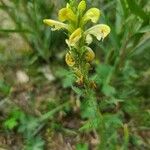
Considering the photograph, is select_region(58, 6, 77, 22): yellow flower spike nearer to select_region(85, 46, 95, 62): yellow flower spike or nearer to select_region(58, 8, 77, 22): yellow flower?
select_region(58, 8, 77, 22): yellow flower

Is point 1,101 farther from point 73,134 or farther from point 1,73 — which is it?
point 73,134

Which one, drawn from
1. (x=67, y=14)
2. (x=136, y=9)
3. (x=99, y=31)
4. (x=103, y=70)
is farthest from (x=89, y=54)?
(x=103, y=70)

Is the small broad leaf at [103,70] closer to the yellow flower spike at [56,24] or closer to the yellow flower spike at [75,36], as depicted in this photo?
the yellow flower spike at [56,24]

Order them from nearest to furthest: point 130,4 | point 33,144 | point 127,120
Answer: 1. point 130,4
2. point 33,144
3. point 127,120

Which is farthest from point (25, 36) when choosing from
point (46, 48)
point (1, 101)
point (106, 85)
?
point (106, 85)

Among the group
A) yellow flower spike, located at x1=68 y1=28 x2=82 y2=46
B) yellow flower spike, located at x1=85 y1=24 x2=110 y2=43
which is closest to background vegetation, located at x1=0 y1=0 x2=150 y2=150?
yellow flower spike, located at x1=85 y1=24 x2=110 y2=43
